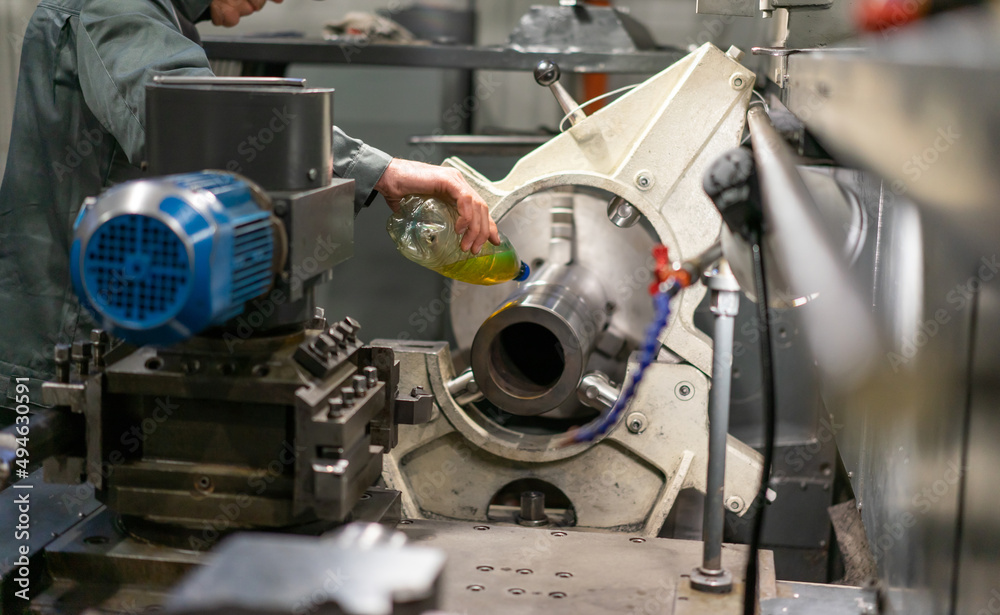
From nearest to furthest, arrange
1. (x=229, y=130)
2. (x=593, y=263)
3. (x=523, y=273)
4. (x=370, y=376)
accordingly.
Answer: (x=229, y=130) < (x=370, y=376) < (x=523, y=273) < (x=593, y=263)

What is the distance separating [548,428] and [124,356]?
3.22 ft

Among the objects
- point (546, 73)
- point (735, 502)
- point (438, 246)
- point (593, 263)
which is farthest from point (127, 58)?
point (735, 502)

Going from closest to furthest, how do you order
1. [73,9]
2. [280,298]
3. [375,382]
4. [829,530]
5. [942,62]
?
[942,62] < [280,298] < [375,382] < [73,9] < [829,530]

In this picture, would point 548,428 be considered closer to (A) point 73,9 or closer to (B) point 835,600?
(B) point 835,600

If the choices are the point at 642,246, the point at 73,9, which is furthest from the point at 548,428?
the point at 73,9

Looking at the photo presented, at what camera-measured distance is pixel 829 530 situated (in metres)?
2.04

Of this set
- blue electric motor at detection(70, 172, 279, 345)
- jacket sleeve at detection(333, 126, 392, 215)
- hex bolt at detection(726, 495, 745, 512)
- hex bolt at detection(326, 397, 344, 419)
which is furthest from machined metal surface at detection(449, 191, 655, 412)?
blue electric motor at detection(70, 172, 279, 345)

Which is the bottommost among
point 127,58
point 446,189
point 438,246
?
point 438,246

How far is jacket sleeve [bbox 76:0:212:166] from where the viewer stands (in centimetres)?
123

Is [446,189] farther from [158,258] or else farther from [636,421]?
[158,258]

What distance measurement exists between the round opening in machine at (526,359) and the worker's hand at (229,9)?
0.74m

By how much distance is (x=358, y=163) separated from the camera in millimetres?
1333

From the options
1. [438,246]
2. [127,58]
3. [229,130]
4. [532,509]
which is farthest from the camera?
[438,246]

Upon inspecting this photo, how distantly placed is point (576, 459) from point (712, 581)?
54 cm
